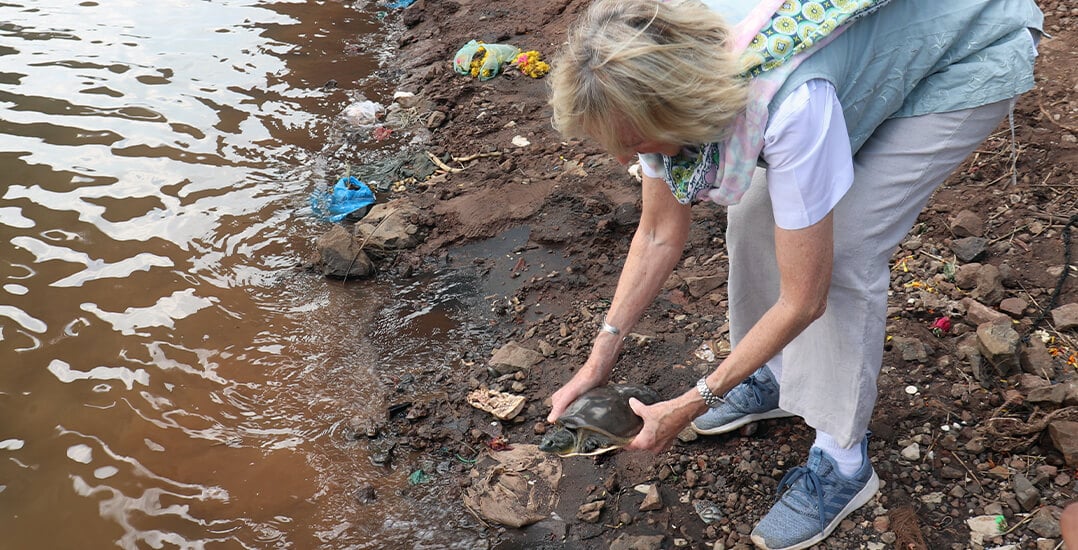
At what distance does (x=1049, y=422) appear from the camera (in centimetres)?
245

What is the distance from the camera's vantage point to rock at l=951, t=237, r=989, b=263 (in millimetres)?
3182

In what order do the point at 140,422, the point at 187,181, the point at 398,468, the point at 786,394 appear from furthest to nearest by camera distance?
1. the point at 187,181
2. the point at 140,422
3. the point at 398,468
4. the point at 786,394

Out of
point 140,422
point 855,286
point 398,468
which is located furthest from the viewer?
point 140,422

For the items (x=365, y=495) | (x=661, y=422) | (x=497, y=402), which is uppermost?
(x=661, y=422)

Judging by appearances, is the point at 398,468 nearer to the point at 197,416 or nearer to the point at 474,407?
the point at 474,407

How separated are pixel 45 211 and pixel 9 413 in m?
1.76

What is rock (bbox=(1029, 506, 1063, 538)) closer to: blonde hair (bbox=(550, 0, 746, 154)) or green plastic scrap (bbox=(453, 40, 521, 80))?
blonde hair (bbox=(550, 0, 746, 154))

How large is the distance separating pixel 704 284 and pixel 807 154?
1871 millimetres

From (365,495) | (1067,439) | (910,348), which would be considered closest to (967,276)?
(910,348)

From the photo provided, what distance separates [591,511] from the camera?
266cm

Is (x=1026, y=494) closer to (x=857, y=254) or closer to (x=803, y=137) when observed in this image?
(x=857, y=254)

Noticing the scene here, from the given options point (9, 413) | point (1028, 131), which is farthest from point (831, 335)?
point (9, 413)

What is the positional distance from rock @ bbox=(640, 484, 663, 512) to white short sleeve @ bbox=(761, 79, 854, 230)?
48.1 inches

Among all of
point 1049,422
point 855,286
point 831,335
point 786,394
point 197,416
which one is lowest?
point 197,416
